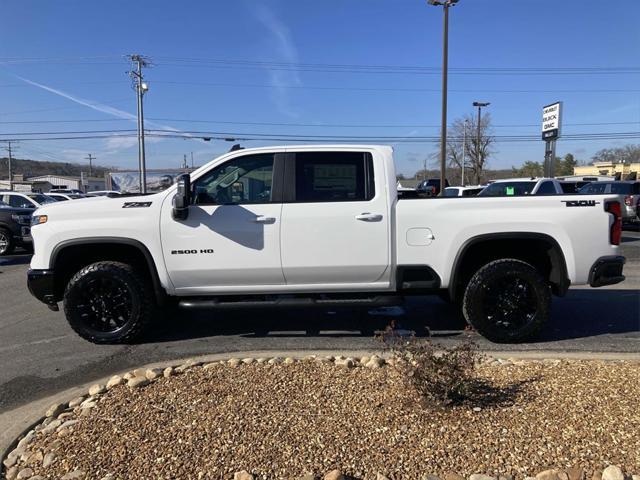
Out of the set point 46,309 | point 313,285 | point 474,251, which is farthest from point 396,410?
point 46,309

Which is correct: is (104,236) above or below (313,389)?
above

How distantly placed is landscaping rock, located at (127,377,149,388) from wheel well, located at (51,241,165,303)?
1.29 meters

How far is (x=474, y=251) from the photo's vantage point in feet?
17.5

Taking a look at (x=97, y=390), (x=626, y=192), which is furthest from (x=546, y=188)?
(x=97, y=390)

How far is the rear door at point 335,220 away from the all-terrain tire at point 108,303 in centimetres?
153

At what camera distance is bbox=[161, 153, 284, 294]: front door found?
16.6 feet

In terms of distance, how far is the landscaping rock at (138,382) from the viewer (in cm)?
396

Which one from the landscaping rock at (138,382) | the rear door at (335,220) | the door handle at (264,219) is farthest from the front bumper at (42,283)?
the rear door at (335,220)

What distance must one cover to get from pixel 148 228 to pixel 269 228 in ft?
4.00

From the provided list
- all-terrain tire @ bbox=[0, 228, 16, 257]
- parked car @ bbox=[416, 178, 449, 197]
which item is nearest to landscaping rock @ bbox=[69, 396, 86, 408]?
parked car @ bbox=[416, 178, 449, 197]

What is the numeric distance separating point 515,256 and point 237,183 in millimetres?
3043

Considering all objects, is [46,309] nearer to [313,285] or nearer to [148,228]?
A: [148,228]

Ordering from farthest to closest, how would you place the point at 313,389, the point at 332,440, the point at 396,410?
the point at 313,389 < the point at 396,410 < the point at 332,440

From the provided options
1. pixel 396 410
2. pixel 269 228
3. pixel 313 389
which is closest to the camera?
pixel 396 410
